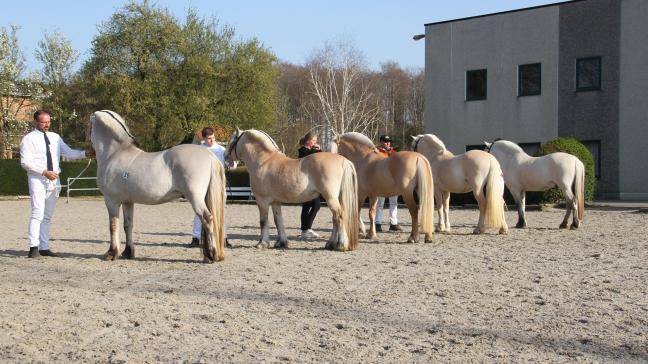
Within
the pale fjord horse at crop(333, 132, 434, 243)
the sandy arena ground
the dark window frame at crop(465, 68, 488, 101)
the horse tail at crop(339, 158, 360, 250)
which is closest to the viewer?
the sandy arena ground

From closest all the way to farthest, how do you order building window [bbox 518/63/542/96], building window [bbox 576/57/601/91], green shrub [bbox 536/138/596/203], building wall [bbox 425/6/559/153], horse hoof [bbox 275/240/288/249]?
horse hoof [bbox 275/240/288/249] < green shrub [bbox 536/138/596/203] < building window [bbox 576/57/601/91] < building wall [bbox 425/6/559/153] < building window [bbox 518/63/542/96]

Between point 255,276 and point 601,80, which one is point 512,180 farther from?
point 601,80

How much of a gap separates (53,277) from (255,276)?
2.41 metres

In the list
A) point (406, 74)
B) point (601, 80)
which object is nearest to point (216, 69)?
point (601, 80)

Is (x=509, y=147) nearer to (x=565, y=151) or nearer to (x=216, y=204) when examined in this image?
(x=565, y=151)

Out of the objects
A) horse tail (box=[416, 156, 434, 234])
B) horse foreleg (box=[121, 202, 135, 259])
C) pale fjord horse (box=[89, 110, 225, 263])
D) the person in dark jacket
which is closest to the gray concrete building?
the person in dark jacket

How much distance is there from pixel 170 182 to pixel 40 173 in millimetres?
2104

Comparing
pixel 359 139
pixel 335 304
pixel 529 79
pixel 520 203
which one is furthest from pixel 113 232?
pixel 529 79

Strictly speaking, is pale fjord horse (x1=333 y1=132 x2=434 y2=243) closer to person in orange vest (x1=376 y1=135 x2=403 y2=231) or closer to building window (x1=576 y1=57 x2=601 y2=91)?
person in orange vest (x1=376 y1=135 x2=403 y2=231)

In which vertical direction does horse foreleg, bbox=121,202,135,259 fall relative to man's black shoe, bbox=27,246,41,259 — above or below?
above

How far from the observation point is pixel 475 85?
102 feet

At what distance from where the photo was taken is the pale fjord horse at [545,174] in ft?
44.0

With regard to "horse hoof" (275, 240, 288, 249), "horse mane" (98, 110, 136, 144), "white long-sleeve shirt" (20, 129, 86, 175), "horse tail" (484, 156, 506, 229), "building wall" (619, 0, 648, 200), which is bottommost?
"horse hoof" (275, 240, 288, 249)

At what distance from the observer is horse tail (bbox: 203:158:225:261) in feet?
29.6
